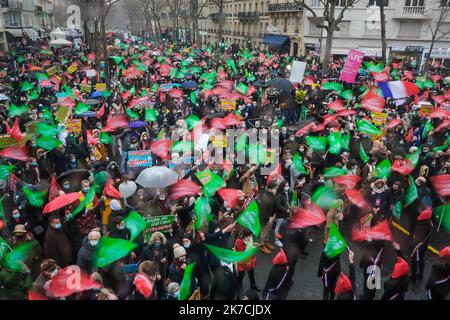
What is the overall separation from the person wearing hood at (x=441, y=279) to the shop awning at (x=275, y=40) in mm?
38556

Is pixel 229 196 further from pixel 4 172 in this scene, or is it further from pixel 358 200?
pixel 4 172

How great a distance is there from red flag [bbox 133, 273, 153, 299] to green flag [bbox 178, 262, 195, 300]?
0.37 meters

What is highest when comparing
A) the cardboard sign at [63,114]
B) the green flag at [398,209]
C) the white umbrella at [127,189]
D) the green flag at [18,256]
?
the cardboard sign at [63,114]

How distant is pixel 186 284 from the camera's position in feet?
15.0

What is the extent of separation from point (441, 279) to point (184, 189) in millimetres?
4085

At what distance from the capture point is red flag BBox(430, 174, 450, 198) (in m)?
6.48

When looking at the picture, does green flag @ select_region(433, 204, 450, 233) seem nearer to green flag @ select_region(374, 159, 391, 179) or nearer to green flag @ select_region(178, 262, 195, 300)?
green flag @ select_region(374, 159, 391, 179)

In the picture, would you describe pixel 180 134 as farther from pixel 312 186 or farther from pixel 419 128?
pixel 419 128

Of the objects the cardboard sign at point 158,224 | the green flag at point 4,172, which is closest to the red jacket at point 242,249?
the cardboard sign at point 158,224

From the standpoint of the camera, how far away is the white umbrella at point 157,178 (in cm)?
645

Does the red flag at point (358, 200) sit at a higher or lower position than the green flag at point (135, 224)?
lower

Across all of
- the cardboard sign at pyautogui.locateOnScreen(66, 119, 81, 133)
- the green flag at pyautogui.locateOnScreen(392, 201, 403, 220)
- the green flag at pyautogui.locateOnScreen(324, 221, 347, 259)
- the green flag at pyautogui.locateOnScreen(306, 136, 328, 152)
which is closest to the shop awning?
the green flag at pyautogui.locateOnScreen(306, 136, 328, 152)

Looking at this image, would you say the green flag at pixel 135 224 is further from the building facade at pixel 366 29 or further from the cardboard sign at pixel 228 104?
the building facade at pixel 366 29

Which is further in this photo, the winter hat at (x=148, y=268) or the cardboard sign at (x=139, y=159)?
the cardboard sign at (x=139, y=159)
